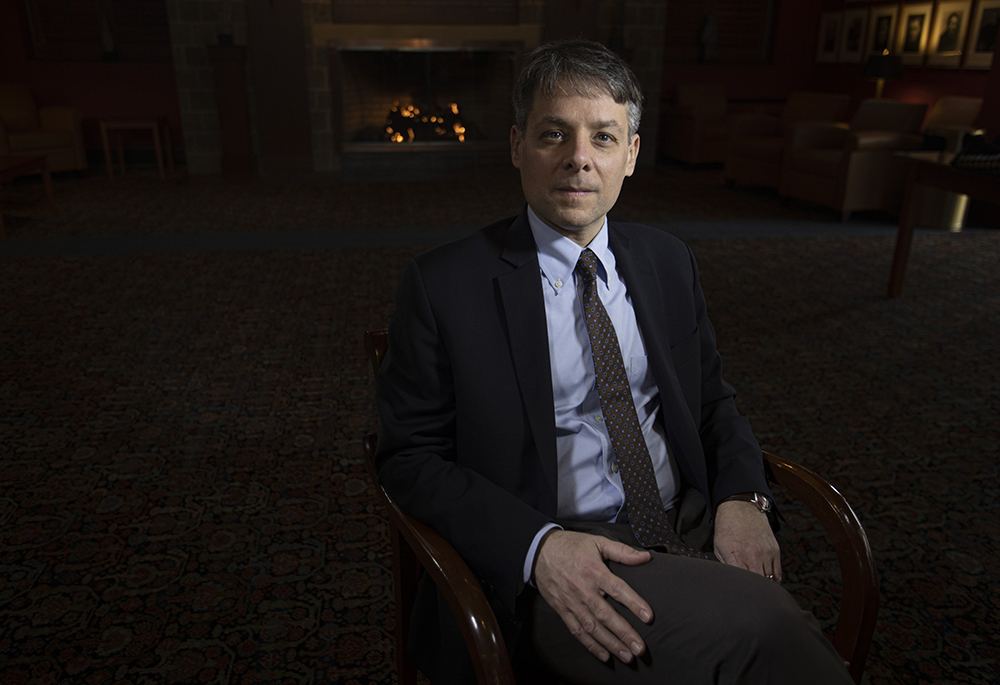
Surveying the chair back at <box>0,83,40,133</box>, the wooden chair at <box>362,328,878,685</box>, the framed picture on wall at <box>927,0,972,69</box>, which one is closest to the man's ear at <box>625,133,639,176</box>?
the wooden chair at <box>362,328,878,685</box>

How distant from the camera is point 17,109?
7914 millimetres

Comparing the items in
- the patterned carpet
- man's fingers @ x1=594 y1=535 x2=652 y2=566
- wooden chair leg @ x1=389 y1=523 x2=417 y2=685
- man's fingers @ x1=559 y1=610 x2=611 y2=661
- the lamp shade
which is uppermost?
the lamp shade

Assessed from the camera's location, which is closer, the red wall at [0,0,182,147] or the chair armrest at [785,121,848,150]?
the chair armrest at [785,121,848,150]

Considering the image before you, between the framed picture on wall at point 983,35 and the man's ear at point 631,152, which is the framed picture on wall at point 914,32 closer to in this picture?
the framed picture on wall at point 983,35

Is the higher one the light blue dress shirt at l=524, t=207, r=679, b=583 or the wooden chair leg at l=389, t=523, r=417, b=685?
the light blue dress shirt at l=524, t=207, r=679, b=583

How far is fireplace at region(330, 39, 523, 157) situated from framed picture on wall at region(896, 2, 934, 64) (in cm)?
425

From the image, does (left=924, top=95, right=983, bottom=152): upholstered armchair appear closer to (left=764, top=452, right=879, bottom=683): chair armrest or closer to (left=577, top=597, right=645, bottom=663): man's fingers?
(left=764, top=452, right=879, bottom=683): chair armrest

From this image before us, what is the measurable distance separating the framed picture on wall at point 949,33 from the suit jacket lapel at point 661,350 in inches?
309

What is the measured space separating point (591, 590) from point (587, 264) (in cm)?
52

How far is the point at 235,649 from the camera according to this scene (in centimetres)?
164

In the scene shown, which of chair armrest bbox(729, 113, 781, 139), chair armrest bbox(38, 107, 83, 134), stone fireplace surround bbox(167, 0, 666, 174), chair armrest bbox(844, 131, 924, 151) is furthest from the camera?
chair armrest bbox(38, 107, 83, 134)

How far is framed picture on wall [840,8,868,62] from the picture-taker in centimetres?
870

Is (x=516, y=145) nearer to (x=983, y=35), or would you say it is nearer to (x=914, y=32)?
(x=983, y=35)

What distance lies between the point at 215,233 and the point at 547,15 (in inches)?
188
